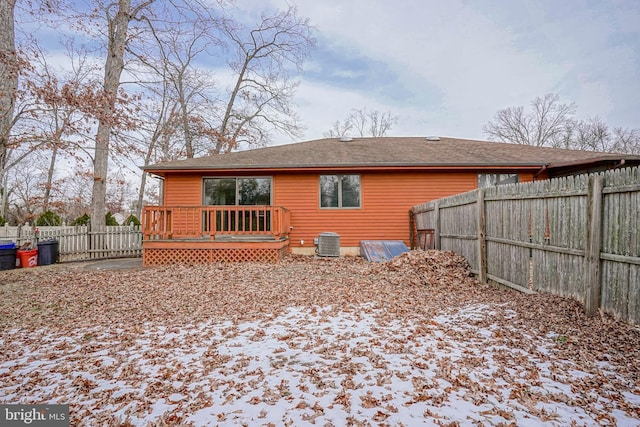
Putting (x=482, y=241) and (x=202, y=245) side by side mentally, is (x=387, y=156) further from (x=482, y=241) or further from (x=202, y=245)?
(x=202, y=245)

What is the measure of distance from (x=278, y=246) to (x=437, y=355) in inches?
258

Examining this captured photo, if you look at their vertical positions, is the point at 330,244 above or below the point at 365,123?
below

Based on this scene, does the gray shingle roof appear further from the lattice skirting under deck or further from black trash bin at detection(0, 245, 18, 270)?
black trash bin at detection(0, 245, 18, 270)

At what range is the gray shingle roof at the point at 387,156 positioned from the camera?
1025 cm

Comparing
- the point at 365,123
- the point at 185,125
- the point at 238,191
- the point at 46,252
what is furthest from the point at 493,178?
the point at 365,123

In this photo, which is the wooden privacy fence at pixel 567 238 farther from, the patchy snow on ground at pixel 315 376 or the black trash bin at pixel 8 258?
the black trash bin at pixel 8 258

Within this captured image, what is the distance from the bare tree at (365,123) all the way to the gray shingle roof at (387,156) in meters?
17.4

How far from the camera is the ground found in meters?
2.21

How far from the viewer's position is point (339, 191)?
1085 cm

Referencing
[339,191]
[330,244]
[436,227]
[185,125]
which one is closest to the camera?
[436,227]

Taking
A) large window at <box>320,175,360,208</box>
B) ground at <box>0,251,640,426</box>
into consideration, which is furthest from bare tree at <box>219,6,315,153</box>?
ground at <box>0,251,640,426</box>

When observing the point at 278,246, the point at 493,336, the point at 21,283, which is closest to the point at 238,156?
the point at 278,246
